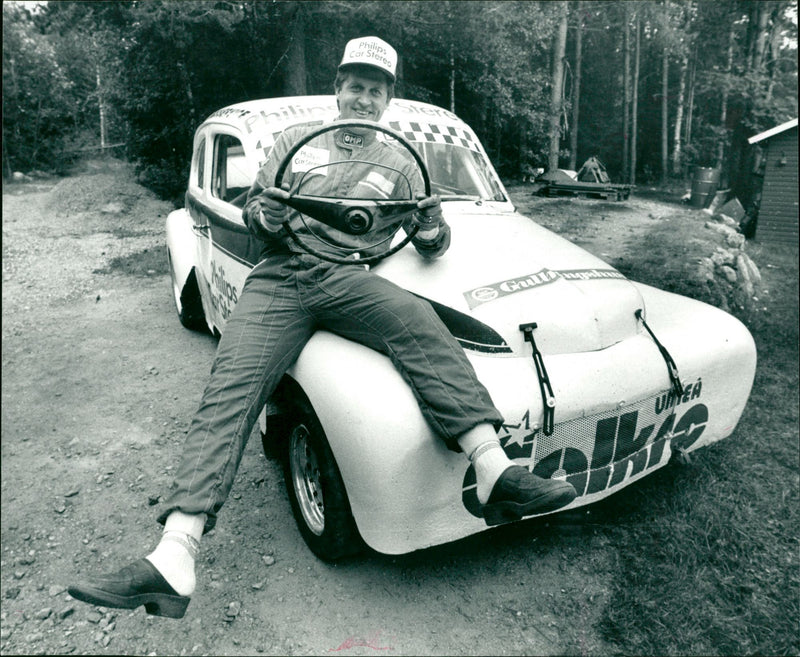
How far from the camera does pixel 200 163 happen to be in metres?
4.80

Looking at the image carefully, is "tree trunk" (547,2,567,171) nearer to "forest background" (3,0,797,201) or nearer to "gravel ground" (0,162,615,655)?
"forest background" (3,0,797,201)

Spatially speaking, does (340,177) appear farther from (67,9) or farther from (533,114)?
(67,9)

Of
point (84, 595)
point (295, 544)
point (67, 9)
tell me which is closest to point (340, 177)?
point (295, 544)

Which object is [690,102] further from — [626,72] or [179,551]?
[179,551]

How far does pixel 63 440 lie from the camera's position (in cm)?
375

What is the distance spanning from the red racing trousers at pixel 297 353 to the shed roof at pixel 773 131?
14656 millimetres

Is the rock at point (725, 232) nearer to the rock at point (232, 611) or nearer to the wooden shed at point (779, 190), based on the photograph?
the wooden shed at point (779, 190)

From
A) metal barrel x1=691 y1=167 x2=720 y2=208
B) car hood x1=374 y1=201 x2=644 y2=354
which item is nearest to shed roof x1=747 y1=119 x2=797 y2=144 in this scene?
metal barrel x1=691 y1=167 x2=720 y2=208

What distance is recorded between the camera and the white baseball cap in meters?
2.87

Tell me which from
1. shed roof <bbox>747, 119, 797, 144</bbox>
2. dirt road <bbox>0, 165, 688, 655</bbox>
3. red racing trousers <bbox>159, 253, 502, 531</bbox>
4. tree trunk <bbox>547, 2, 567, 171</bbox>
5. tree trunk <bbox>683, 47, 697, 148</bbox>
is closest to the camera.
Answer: red racing trousers <bbox>159, 253, 502, 531</bbox>

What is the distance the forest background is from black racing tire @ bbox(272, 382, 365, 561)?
245cm

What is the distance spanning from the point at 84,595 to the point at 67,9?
11.1 metres

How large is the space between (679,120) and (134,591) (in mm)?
6033

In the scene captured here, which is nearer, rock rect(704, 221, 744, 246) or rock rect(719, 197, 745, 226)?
rock rect(704, 221, 744, 246)
